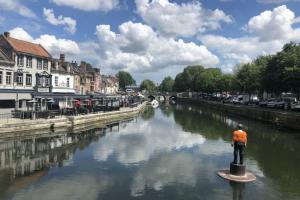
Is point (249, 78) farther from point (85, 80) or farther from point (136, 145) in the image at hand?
point (136, 145)

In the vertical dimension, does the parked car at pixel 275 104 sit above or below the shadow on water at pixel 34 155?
above

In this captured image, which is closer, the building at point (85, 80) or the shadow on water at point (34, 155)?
the shadow on water at point (34, 155)

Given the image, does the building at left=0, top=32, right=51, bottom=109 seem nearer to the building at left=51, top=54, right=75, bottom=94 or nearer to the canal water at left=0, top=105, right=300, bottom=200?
the building at left=51, top=54, right=75, bottom=94

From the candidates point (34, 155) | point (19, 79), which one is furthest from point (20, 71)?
point (34, 155)

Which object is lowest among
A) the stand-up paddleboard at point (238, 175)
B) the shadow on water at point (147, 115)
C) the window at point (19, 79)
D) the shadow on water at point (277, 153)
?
the shadow on water at point (147, 115)

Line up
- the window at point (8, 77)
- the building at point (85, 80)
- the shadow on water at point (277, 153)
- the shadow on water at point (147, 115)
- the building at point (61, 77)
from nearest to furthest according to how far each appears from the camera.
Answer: the shadow on water at point (277, 153)
the window at point (8, 77)
the building at point (61, 77)
the shadow on water at point (147, 115)
the building at point (85, 80)

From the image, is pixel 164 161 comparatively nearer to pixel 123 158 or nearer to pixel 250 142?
pixel 123 158

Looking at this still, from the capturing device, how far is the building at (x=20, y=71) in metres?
56.0

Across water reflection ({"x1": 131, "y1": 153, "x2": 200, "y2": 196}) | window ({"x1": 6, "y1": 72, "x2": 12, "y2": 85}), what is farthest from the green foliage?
window ({"x1": 6, "y1": 72, "x2": 12, "y2": 85})

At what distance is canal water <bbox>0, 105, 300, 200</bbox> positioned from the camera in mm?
19188

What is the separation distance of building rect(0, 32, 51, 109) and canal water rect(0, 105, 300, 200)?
17.9m

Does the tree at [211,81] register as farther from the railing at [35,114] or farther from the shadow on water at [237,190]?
Result: the shadow on water at [237,190]

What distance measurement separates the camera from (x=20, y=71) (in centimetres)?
5922

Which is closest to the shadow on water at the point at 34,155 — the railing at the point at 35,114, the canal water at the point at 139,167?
the canal water at the point at 139,167
